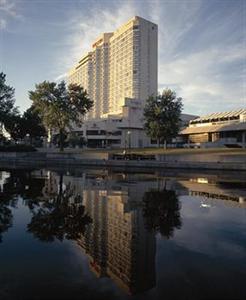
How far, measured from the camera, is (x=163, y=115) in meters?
57.8

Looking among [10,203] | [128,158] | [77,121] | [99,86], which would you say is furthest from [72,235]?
[99,86]

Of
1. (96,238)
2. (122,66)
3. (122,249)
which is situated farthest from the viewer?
(122,66)

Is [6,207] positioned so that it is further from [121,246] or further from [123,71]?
[123,71]

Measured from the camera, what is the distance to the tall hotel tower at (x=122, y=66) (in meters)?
168

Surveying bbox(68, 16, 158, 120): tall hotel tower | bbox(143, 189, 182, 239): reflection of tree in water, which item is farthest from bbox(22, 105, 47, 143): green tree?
bbox(68, 16, 158, 120): tall hotel tower

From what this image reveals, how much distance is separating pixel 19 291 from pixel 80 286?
975 millimetres

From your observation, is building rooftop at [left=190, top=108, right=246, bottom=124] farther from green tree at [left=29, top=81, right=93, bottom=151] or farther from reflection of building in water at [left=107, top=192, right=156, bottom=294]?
reflection of building in water at [left=107, top=192, right=156, bottom=294]

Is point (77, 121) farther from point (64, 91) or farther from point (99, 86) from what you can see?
point (99, 86)

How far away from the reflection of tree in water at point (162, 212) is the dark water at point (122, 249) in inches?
1.3

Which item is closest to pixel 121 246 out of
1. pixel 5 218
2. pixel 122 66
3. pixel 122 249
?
pixel 122 249

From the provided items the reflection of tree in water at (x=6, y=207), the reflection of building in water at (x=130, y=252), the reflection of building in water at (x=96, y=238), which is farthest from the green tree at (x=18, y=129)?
the reflection of building in water at (x=130, y=252)

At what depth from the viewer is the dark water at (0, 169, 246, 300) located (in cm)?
562

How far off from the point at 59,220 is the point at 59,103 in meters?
50.0

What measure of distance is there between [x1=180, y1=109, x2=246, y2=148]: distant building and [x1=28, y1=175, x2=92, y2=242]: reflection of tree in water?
63622mm
